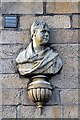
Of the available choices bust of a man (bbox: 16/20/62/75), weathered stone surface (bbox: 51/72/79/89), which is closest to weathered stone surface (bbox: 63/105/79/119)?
weathered stone surface (bbox: 51/72/79/89)

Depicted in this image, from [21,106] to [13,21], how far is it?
2.27 ft

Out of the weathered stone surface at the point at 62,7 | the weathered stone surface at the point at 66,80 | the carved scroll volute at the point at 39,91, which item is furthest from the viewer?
the weathered stone surface at the point at 62,7

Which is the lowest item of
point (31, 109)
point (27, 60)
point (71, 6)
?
point (31, 109)

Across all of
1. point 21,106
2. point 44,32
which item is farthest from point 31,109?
point 44,32

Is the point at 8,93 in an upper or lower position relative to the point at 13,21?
lower

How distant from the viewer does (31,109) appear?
618 cm

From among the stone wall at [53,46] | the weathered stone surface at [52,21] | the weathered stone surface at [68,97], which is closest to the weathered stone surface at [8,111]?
the stone wall at [53,46]

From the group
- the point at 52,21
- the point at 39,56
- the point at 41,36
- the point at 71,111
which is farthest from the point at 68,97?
the point at 52,21

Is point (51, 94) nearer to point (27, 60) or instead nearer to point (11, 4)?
point (27, 60)

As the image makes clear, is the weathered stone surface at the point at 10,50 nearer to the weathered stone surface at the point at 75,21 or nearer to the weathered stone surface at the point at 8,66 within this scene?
the weathered stone surface at the point at 8,66

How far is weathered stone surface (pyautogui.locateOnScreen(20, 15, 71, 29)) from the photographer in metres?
6.30

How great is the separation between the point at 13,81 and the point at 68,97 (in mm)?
454

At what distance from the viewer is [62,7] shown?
6.34 meters

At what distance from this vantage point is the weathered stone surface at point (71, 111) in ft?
20.3
